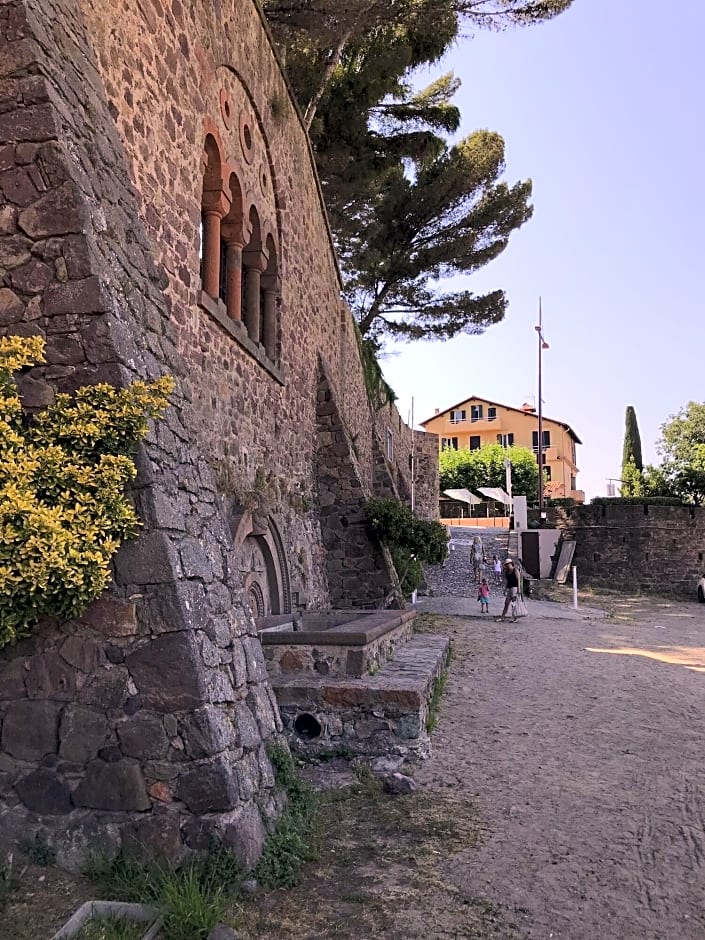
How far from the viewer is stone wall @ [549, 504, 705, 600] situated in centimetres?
2348

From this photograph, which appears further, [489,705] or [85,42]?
[489,705]

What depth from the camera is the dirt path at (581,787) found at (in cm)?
322

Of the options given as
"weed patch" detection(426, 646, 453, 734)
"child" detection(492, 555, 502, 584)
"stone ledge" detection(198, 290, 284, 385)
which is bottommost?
"weed patch" detection(426, 646, 453, 734)

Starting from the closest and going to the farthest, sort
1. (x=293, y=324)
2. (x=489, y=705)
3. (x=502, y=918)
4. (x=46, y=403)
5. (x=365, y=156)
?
(x=502, y=918) → (x=46, y=403) → (x=489, y=705) → (x=293, y=324) → (x=365, y=156)

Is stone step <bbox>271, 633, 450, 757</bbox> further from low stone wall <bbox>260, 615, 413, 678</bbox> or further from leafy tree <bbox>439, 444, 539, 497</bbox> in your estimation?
leafy tree <bbox>439, 444, 539, 497</bbox>

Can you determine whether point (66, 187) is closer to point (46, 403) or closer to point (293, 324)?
point (46, 403)

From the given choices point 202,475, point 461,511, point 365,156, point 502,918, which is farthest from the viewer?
point 461,511

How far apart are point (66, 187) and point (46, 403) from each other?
109 cm

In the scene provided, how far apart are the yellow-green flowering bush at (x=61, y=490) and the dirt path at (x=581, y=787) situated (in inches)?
92.0

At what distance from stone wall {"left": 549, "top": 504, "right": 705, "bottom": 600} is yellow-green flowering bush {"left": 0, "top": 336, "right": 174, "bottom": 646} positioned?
23.2 m

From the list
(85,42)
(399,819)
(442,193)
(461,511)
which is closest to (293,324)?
(85,42)

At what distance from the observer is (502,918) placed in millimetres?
3068

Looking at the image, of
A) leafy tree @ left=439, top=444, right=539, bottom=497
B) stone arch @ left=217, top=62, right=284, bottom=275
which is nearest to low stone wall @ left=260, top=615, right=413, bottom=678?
stone arch @ left=217, top=62, right=284, bottom=275

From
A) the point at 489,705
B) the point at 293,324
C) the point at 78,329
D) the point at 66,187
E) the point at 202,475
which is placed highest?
the point at 293,324
